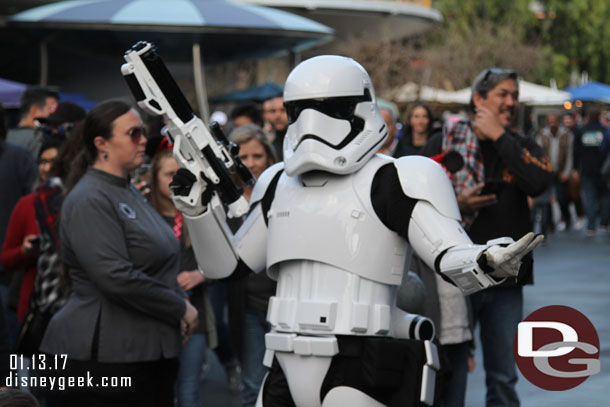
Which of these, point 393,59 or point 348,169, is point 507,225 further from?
point 393,59

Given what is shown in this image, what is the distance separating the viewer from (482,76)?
227 inches

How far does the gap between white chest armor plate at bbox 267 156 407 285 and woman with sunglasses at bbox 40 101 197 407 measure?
974 millimetres

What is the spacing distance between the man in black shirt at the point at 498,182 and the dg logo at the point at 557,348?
5.57 feet

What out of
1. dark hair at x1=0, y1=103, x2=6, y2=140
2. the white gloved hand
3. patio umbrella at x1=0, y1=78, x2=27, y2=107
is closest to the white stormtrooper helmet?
the white gloved hand

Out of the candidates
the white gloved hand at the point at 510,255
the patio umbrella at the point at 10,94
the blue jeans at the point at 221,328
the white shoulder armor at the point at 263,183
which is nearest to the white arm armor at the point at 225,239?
the white shoulder armor at the point at 263,183

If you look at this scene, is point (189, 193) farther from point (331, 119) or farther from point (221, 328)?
point (221, 328)

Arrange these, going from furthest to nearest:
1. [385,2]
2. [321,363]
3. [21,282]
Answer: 1. [385,2]
2. [21,282]
3. [321,363]

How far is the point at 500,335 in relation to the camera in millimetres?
5656

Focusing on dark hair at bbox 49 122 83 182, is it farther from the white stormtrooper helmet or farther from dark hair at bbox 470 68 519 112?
dark hair at bbox 470 68 519 112

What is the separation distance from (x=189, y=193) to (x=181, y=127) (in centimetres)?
27

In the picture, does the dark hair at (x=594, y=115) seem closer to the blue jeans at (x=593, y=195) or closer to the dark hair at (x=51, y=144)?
the blue jeans at (x=593, y=195)

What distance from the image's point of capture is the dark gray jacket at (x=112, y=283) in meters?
4.62

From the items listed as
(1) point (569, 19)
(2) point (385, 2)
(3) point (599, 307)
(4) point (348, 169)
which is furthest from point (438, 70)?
(4) point (348, 169)

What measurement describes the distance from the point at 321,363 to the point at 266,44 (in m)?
13.4
